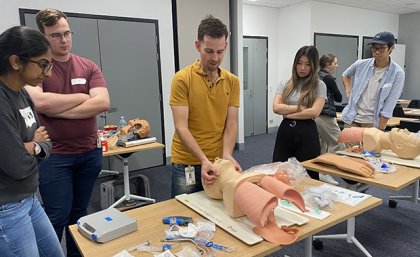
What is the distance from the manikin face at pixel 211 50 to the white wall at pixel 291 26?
5239 mm

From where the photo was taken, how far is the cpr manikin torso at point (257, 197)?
114 centimetres

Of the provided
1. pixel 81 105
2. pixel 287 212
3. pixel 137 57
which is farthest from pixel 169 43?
pixel 287 212

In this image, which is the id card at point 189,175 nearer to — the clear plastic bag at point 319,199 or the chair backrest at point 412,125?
the clear plastic bag at point 319,199

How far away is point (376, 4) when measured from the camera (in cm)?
710

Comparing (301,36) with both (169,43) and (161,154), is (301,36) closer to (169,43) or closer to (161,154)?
(169,43)

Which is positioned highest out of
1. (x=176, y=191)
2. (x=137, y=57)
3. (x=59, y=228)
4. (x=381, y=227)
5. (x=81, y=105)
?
(x=137, y=57)

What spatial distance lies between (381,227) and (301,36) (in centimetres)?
482

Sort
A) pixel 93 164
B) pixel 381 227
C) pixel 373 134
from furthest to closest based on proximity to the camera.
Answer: pixel 381 227 → pixel 373 134 → pixel 93 164

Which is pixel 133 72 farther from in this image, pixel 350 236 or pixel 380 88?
pixel 350 236

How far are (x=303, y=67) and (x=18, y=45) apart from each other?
6.15 ft

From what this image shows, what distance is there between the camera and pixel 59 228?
1757 millimetres

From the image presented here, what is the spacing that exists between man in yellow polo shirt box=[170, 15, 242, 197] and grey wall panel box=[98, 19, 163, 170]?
2841 mm

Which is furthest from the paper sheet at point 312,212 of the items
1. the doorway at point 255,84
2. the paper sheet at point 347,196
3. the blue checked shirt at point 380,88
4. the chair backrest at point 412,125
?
the doorway at point 255,84

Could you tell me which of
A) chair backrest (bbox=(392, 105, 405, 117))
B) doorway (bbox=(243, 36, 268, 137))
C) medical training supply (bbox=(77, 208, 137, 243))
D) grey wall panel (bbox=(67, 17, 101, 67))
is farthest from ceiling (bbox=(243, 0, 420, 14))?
medical training supply (bbox=(77, 208, 137, 243))
